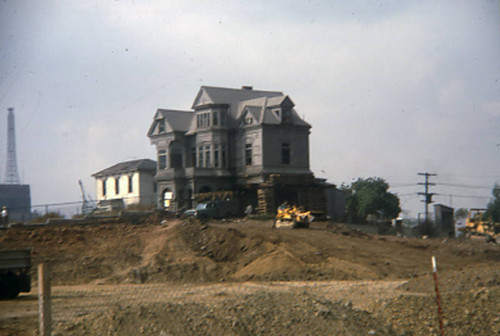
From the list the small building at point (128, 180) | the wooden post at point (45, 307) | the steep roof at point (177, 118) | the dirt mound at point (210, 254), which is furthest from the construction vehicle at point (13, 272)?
the small building at point (128, 180)

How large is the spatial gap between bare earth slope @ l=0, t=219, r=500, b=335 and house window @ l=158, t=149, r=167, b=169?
1565 cm

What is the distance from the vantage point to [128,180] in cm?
6181

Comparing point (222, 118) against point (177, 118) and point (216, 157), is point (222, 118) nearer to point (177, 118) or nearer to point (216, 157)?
point (216, 157)

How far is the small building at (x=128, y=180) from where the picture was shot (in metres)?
60.7

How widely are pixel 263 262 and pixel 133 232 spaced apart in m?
9.23

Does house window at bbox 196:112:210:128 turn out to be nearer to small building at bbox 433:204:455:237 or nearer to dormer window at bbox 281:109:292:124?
dormer window at bbox 281:109:292:124

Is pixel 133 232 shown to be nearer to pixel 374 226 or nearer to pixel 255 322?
pixel 255 322

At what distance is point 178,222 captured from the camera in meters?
34.7

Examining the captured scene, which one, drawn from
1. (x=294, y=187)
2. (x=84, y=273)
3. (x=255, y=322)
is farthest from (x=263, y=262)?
(x=294, y=187)

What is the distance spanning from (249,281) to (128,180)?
127 ft

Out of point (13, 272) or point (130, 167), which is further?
point (130, 167)

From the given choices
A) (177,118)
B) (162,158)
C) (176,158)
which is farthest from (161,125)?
(176,158)

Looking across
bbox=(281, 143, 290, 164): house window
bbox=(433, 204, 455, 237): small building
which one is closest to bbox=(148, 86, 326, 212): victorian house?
bbox=(281, 143, 290, 164): house window

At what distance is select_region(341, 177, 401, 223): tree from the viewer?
75438 millimetres
